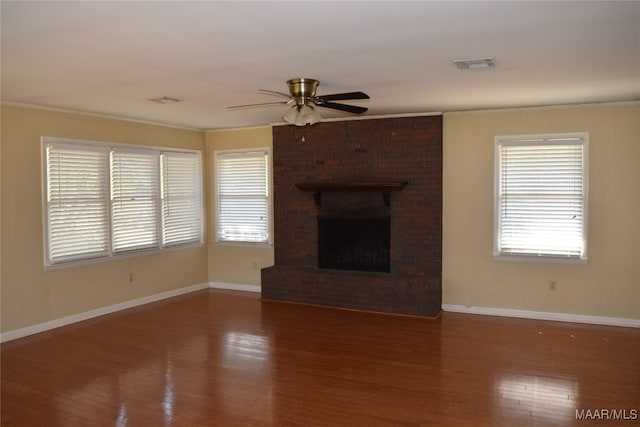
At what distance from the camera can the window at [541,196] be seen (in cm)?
571

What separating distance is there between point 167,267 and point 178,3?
5256 mm

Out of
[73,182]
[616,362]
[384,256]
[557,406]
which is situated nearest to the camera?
[557,406]

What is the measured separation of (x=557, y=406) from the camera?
3559 mm

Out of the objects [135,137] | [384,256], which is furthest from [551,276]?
[135,137]

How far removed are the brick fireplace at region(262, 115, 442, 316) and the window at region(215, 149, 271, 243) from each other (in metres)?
0.35

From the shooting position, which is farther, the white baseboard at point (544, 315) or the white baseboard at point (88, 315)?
the white baseboard at point (544, 315)

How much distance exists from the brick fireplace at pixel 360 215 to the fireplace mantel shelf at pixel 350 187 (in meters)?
0.01

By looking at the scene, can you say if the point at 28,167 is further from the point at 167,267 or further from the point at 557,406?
the point at 557,406

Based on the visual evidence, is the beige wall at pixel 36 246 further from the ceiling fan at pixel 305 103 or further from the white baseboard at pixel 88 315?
the ceiling fan at pixel 305 103

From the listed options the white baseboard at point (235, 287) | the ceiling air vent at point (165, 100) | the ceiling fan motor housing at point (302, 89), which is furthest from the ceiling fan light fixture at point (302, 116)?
the white baseboard at point (235, 287)

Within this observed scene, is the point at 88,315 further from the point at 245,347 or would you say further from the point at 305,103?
the point at 305,103

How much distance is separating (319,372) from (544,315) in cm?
307

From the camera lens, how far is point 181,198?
745cm

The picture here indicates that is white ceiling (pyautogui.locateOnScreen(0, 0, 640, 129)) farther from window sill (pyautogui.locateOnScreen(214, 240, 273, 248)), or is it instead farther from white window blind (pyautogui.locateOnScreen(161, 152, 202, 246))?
window sill (pyautogui.locateOnScreen(214, 240, 273, 248))
